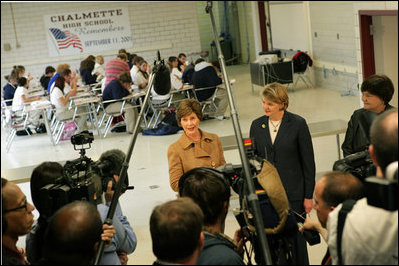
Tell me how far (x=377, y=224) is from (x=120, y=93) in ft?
29.8

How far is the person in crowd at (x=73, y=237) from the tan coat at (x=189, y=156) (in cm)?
155

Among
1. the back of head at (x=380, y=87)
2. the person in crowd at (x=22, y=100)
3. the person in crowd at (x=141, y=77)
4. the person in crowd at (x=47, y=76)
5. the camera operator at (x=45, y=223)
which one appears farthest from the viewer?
the person in crowd at (x=47, y=76)

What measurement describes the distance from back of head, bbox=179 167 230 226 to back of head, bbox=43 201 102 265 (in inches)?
17.0

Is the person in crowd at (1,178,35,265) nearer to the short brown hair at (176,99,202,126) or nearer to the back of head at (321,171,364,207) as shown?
the back of head at (321,171,364,207)

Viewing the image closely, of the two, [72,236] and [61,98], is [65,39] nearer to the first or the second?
[61,98]

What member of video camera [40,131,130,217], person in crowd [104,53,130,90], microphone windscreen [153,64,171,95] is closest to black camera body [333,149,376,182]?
microphone windscreen [153,64,171,95]

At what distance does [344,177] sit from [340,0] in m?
10.5

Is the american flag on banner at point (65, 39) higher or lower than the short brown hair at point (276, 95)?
higher

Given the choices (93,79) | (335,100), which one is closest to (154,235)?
(335,100)

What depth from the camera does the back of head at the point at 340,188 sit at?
7.42ft

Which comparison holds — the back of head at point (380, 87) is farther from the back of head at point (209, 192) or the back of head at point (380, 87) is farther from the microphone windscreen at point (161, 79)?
the back of head at point (209, 192)

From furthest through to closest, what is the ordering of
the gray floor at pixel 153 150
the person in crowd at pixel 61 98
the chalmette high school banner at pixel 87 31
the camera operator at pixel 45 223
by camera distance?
the chalmette high school banner at pixel 87 31 < the person in crowd at pixel 61 98 < the gray floor at pixel 153 150 < the camera operator at pixel 45 223

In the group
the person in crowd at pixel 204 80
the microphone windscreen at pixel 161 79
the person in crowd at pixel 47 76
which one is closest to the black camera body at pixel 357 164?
the microphone windscreen at pixel 161 79

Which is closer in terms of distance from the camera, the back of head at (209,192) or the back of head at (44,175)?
the back of head at (209,192)
